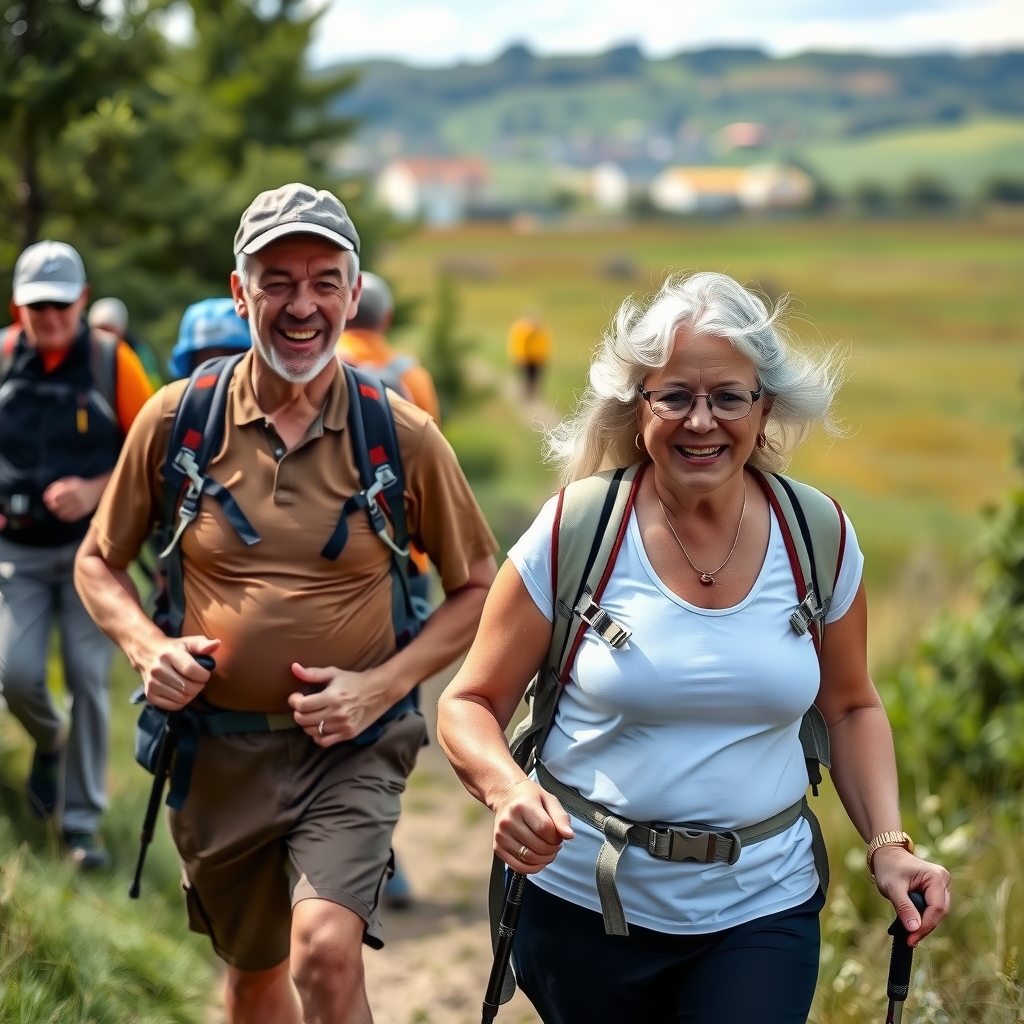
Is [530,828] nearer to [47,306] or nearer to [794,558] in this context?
[794,558]

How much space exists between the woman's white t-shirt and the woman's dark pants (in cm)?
4

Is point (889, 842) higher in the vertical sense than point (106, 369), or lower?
lower

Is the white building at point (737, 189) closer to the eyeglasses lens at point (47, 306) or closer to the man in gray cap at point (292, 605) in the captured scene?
the eyeglasses lens at point (47, 306)

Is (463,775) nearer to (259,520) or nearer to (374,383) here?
(259,520)

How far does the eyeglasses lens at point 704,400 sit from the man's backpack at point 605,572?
0.63 feet

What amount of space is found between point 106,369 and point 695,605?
278cm

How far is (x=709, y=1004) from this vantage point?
8.89ft

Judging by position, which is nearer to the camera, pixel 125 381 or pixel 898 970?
pixel 898 970

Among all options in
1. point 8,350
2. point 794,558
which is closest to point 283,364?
point 794,558

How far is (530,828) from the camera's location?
2533 mm

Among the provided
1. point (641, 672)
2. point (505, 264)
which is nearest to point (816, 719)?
point (641, 672)

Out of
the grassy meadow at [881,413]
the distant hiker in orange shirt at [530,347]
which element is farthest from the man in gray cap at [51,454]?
the distant hiker in orange shirt at [530,347]

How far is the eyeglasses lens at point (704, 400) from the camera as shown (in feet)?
9.16

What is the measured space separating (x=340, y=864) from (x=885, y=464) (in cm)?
3414
